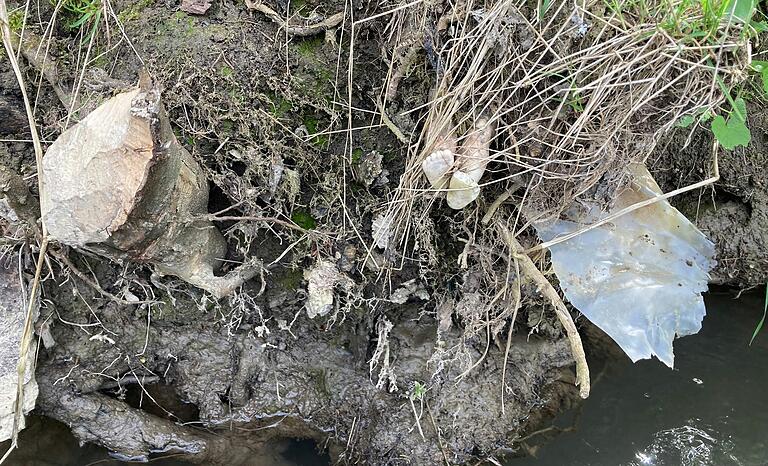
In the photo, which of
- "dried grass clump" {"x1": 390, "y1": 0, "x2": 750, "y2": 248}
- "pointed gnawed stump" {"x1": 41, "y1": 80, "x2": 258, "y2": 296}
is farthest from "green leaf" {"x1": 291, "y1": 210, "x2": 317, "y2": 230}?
"pointed gnawed stump" {"x1": 41, "y1": 80, "x2": 258, "y2": 296}

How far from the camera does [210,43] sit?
2180 mm

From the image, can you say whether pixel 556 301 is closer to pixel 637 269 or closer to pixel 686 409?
pixel 637 269

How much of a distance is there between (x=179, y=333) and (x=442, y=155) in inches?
59.1

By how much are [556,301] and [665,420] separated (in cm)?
124

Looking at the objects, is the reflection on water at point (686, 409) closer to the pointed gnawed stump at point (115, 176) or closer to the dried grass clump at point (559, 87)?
the dried grass clump at point (559, 87)

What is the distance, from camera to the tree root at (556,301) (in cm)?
191

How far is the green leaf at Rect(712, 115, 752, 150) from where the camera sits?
1800mm

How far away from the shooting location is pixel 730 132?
1.81 meters

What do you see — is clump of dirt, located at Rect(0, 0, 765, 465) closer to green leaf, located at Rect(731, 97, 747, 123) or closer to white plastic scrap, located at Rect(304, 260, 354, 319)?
white plastic scrap, located at Rect(304, 260, 354, 319)

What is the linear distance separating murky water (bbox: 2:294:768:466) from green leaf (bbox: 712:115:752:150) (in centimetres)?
144

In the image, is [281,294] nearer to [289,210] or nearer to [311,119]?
[289,210]

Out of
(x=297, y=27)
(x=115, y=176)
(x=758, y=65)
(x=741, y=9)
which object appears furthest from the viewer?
(x=297, y=27)

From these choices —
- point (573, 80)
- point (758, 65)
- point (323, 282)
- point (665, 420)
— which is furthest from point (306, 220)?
point (665, 420)

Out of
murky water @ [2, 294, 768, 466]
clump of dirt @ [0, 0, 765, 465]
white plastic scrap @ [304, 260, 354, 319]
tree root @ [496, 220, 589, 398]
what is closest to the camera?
tree root @ [496, 220, 589, 398]
